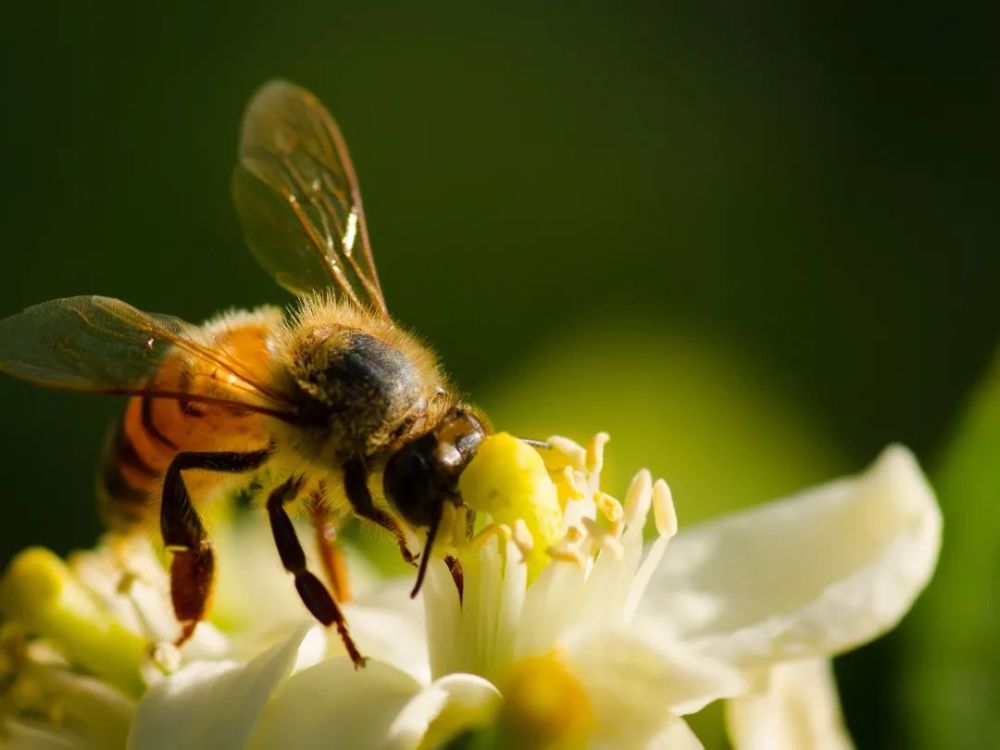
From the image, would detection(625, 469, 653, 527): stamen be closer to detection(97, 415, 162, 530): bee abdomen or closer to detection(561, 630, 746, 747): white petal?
detection(561, 630, 746, 747): white petal

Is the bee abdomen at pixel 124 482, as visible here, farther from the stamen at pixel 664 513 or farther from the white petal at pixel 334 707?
the stamen at pixel 664 513

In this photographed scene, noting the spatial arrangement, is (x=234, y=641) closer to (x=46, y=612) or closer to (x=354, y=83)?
(x=46, y=612)

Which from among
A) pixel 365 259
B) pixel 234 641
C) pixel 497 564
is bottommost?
pixel 234 641

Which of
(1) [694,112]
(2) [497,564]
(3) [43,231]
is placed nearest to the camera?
(2) [497,564]

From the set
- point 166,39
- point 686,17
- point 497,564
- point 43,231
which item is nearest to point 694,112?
point 686,17

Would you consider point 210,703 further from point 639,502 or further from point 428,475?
point 639,502
